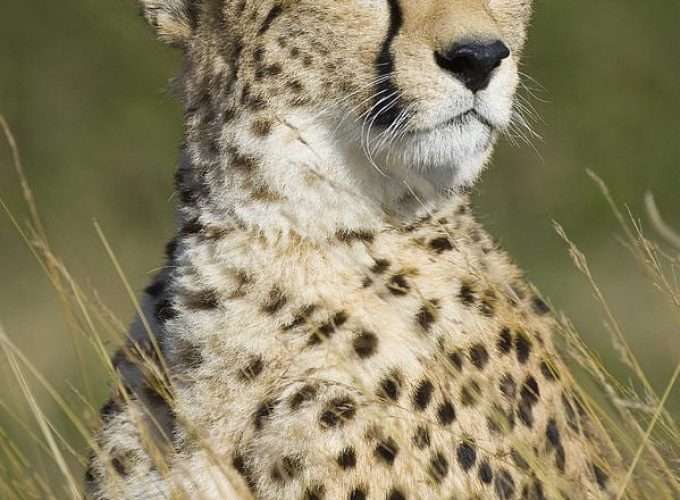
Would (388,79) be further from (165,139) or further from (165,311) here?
(165,139)

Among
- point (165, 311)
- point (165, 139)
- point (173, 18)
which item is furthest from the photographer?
point (165, 139)

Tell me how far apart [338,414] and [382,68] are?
0.50m

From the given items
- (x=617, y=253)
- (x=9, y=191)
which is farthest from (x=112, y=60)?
(x=617, y=253)

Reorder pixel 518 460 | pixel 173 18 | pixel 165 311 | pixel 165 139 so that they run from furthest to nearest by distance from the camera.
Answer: pixel 165 139, pixel 173 18, pixel 165 311, pixel 518 460

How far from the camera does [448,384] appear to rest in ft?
8.09

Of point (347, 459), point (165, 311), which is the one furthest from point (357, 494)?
point (165, 311)

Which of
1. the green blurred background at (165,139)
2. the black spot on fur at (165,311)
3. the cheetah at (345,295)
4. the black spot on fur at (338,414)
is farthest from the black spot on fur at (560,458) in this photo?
the green blurred background at (165,139)

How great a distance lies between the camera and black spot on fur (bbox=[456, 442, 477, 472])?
7.92 feet

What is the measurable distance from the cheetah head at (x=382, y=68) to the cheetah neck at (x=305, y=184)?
2cm

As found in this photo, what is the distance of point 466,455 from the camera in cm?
242

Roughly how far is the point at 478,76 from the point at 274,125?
337mm

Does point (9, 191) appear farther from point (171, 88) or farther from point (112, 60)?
point (171, 88)

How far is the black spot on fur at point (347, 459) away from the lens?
7.80ft

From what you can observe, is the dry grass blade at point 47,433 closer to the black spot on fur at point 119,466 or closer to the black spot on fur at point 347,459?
the black spot on fur at point 119,466
